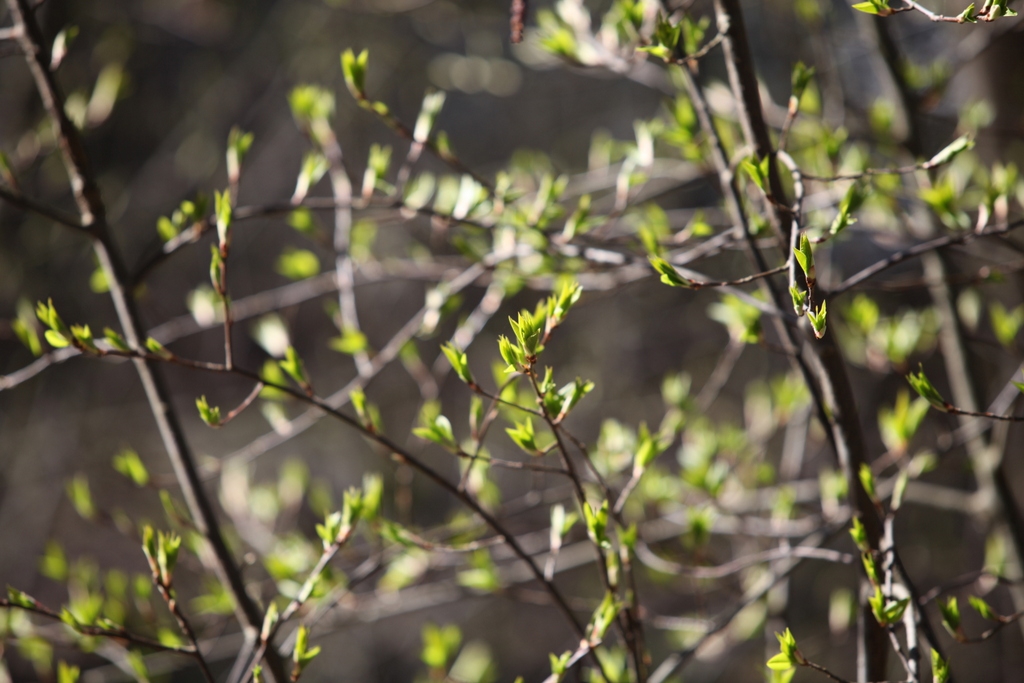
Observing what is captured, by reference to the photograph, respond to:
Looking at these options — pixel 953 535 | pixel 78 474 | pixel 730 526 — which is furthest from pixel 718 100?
pixel 78 474

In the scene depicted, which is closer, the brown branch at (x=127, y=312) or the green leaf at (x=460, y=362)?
the green leaf at (x=460, y=362)

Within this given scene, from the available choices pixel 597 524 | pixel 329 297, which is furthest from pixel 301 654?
pixel 329 297

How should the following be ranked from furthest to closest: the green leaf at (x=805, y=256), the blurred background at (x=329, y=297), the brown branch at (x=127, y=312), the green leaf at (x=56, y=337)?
1. the blurred background at (x=329, y=297)
2. the brown branch at (x=127, y=312)
3. the green leaf at (x=56, y=337)
4. the green leaf at (x=805, y=256)

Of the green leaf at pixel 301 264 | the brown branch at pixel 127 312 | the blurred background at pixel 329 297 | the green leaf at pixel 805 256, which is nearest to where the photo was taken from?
the green leaf at pixel 805 256

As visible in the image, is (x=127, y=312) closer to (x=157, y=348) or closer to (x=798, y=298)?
(x=157, y=348)

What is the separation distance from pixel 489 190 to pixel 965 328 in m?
0.90

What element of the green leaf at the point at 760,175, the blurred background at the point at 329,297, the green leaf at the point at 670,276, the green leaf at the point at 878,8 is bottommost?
the blurred background at the point at 329,297

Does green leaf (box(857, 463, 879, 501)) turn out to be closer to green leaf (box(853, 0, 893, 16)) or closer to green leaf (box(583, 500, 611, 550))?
green leaf (box(583, 500, 611, 550))

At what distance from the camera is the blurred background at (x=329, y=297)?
2.78 metres

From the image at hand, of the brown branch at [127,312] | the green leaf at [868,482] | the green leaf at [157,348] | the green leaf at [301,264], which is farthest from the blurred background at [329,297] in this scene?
the green leaf at [868,482]

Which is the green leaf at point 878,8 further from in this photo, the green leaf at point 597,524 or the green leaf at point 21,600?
the green leaf at point 21,600

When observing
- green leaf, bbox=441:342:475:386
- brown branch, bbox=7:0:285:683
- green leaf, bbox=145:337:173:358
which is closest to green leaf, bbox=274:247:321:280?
brown branch, bbox=7:0:285:683

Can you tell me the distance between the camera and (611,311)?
10.8 feet

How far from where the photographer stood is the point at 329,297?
10.1 feet
